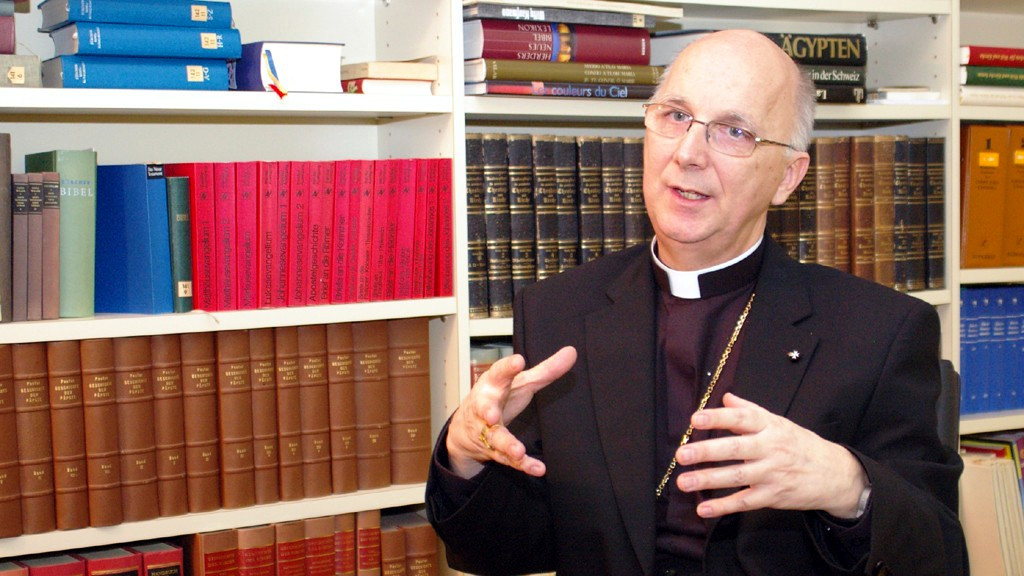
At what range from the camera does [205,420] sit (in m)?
2.06

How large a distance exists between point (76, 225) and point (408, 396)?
28.5 inches

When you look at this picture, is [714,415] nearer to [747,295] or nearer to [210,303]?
[747,295]

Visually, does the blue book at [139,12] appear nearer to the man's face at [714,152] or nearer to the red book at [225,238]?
the red book at [225,238]

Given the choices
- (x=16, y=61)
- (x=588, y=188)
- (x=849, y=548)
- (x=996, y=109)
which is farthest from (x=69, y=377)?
(x=996, y=109)

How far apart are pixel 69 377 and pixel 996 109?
2.22 m

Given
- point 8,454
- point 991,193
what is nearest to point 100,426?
point 8,454

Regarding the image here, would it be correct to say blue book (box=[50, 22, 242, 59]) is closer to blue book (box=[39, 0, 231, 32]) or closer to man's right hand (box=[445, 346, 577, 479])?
blue book (box=[39, 0, 231, 32])

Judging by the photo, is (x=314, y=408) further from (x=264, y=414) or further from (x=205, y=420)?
(x=205, y=420)

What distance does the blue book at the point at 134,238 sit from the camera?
1986 mm

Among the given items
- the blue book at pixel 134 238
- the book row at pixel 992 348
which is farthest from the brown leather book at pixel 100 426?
the book row at pixel 992 348

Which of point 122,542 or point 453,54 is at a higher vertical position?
point 453,54

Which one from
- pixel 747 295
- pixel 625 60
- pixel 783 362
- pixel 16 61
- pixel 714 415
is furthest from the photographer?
pixel 625 60

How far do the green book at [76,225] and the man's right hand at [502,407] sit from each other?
91cm

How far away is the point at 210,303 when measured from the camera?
2.05 meters
